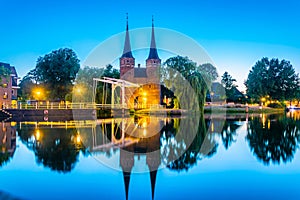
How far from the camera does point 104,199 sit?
235 inches

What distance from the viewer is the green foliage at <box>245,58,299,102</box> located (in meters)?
57.7

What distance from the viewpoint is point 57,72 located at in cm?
4809

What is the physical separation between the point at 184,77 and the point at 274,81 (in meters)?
29.4

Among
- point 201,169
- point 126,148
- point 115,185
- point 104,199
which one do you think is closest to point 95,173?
point 115,185

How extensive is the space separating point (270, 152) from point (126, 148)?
5456mm

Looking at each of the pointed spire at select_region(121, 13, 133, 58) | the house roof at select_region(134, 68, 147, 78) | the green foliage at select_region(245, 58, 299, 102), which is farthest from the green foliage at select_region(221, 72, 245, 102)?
the pointed spire at select_region(121, 13, 133, 58)

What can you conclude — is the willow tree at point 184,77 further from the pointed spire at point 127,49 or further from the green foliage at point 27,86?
the green foliage at point 27,86

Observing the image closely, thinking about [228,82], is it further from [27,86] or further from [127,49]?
[27,86]

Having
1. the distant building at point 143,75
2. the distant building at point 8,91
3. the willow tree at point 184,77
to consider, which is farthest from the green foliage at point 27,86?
the willow tree at point 184,77

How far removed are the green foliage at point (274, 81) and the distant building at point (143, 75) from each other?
63.2 feet

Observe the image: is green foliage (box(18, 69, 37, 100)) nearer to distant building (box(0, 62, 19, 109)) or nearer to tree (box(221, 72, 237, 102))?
distant building (box(0, 62, 19, 109))

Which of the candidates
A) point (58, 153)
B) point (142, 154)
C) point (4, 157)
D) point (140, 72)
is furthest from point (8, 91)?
point (142, 154)

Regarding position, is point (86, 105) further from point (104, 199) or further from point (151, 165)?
point (104, 199)

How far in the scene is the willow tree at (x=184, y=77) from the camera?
3447 cm
